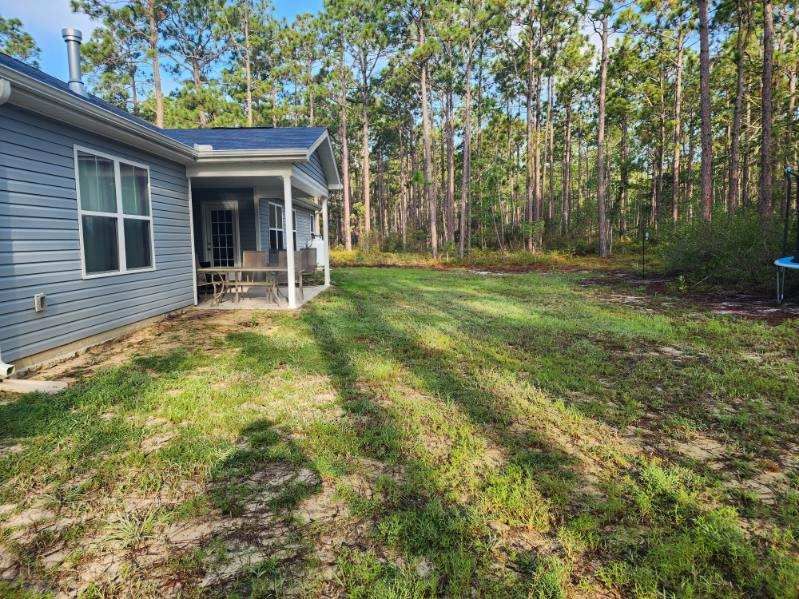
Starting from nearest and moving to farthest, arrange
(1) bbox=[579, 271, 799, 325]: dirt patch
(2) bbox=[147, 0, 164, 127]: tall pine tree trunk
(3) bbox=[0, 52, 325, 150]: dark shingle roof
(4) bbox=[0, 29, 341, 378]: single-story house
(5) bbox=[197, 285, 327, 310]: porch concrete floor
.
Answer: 1. (4) bbox=[0, 29, 341, 378]: single-story house
2. (1) bbox=[579, 271, 799, 325]: dirt patch
3. (3) bbox=[0, 52, 325, 150]: dark shingle roof
4. (5) bbox=[197, 285, 327, 310]: porch concrete floor
5. (2) bbox=[147, 0, 164, 127]: tall pine tree trunk

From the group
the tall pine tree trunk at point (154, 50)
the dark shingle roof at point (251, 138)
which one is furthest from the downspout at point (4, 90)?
the tall pine tree trunk at point (154, 50)

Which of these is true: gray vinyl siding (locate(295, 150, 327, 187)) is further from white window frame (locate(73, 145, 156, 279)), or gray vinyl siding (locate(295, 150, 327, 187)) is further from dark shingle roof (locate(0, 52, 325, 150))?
white window frame (locate(73, 145, 156, 279))

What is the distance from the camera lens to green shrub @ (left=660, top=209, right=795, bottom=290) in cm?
856

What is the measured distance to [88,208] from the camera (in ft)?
16.6

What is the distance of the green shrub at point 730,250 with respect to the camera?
8.56m

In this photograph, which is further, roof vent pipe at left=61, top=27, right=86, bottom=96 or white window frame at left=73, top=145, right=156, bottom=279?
roof vent pipe at left=61, top=27, right=86, bottom=96

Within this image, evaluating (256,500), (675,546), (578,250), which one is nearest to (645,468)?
(675,546)

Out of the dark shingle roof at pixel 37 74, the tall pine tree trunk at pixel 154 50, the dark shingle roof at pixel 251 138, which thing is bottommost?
the dark shingle roof at pixel 37 74

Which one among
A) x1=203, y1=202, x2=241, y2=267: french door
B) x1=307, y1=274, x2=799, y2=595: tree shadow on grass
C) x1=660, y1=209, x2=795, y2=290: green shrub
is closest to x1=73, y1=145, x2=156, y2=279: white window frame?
x1=307, y1=274, x2=799, y2=595: tree shadow on grass

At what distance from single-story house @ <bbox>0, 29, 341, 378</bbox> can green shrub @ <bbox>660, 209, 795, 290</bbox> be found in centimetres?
896

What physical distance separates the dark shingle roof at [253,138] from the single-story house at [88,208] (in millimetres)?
61

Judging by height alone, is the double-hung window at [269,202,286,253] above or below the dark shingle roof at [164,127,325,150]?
below

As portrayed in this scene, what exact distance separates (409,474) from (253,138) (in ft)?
27.2

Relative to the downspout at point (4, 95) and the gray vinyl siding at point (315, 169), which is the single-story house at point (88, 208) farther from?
the gray vinyl siding at point (315, 169)
